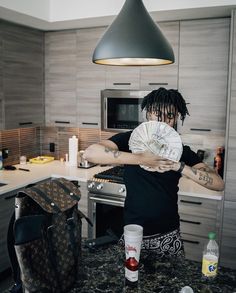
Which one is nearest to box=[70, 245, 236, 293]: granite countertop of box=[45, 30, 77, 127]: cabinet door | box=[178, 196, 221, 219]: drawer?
box=[178, 196, 221, 219]: drawer

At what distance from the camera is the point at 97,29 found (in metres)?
3.43

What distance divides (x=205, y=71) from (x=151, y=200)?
1637 mm

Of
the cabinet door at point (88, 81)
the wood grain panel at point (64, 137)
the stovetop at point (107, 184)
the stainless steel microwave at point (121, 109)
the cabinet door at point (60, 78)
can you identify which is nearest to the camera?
the stovetop at point (107, 184)

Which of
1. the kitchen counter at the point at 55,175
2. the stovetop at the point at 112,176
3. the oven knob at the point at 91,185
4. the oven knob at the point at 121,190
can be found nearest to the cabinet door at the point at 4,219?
the kitchen counter at the point at 55,175

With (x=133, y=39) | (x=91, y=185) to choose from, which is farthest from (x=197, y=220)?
(x=133, y=39)

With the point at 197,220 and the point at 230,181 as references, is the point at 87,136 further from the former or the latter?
the point at 230,181

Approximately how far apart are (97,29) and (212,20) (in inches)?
43.0

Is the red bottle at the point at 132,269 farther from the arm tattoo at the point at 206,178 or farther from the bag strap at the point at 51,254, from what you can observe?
the arm tattoo at the point at 206,178

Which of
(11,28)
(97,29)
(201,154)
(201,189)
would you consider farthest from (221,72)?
(11,28)

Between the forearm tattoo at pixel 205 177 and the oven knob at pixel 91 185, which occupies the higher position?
the forearm tattoo at pixel 205 177

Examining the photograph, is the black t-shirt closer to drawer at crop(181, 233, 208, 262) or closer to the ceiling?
drawer at crop(181, 233, 208, 262)

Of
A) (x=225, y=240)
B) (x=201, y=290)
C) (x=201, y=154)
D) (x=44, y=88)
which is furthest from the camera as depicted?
(x=44, y=88)

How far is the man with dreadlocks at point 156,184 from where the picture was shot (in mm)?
1787

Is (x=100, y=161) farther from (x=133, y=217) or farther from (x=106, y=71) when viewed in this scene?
(x=106, y=71)
